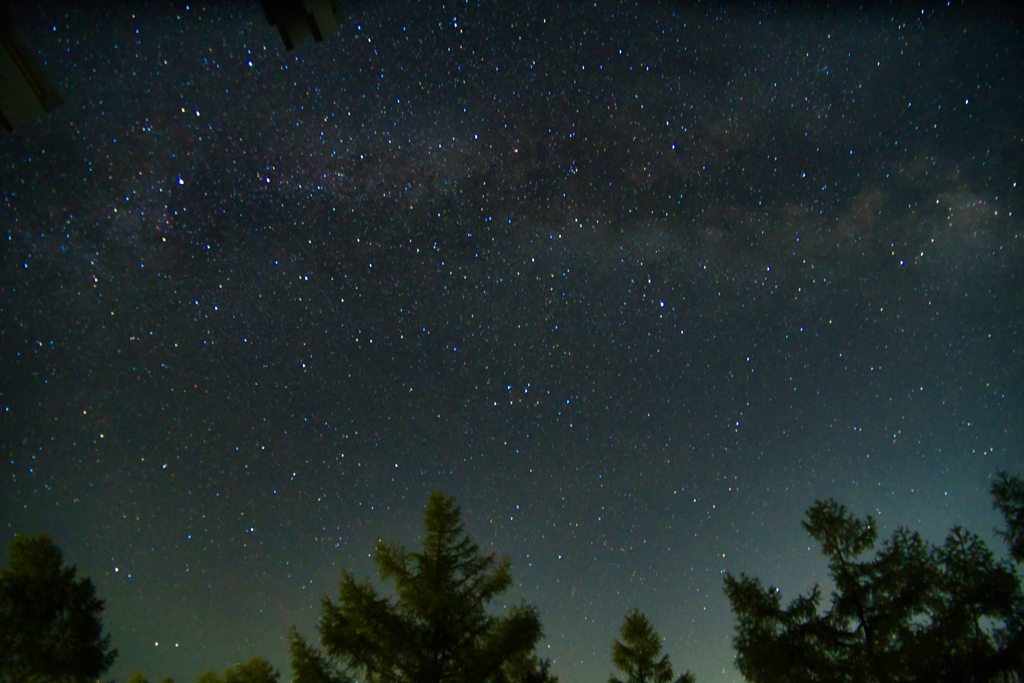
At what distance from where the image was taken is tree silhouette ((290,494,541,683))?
7.80m

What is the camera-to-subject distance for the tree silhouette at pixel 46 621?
10.2 m

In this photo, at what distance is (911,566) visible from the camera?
860 cm

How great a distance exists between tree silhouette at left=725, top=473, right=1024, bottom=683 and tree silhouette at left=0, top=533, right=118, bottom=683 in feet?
49.0

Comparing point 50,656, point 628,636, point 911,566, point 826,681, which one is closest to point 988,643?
point 911,566

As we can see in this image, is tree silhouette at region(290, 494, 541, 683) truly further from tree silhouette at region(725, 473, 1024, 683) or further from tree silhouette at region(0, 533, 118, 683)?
tree silhouette at region(0, 533, 118, 683)

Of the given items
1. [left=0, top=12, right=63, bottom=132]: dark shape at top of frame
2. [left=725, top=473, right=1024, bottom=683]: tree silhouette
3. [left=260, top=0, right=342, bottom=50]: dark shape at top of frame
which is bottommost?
[left=725, top=473, right=1024, bottom=683]: tree silhouette

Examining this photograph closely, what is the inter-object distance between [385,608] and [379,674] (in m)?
1.00

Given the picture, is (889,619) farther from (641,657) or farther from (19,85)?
(19,85)

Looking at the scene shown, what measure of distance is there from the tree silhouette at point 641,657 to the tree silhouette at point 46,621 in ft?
42.1

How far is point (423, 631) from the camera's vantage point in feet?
26.6

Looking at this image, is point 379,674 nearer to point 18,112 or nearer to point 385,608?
point 385,608

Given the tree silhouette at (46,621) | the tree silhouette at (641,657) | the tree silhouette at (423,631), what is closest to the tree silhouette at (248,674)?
the tree silhouette at (46,621)

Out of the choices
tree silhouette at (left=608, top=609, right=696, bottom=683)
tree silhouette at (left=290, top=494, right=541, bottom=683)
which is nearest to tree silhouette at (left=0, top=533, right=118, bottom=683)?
tree silhouette at (left=290, top=494, right=541, bottom=683)

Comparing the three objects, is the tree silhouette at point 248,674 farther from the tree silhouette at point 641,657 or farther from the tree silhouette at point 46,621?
the tree silhouette at point 641,657
